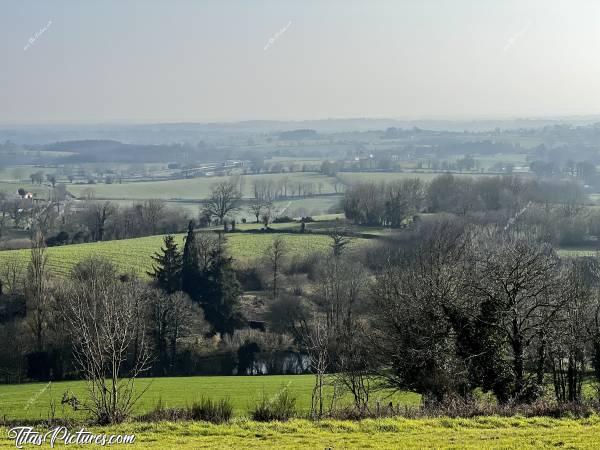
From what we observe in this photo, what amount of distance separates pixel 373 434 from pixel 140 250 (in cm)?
5935

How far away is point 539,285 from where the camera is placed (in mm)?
26125

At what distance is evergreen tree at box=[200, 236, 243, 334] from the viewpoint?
54400mm

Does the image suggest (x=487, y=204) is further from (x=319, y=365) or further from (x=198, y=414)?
(x=198, y=414)

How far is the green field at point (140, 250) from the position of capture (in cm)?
6412

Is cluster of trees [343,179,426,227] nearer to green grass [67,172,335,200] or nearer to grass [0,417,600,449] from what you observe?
green grass [67,172,335,200]

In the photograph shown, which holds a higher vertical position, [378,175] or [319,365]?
[319,365]

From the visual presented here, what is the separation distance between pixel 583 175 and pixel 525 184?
44.9 m

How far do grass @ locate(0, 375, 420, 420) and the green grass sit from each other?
99.6 m

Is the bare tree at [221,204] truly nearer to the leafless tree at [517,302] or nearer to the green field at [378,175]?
the green field at [378,175]

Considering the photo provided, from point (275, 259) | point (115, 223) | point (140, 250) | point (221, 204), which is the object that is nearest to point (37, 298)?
point (140, 250)

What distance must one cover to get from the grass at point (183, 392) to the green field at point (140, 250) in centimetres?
2388

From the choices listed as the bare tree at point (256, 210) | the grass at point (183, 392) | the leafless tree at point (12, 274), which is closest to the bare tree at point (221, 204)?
the bare tree at point (256, 210)

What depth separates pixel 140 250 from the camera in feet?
236

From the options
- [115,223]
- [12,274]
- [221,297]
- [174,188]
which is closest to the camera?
[221,297]
